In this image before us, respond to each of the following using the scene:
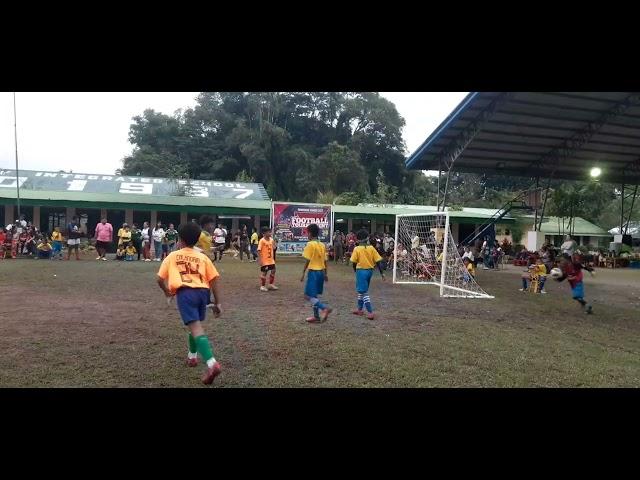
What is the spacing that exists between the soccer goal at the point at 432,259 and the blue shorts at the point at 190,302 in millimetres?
7861

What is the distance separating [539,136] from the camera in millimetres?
18672

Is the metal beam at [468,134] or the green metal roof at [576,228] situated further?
the green metal roof at [576,228]

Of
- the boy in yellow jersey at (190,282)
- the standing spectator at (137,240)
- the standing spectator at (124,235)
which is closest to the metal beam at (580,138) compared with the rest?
the boy in yellow jersey at (190,282)

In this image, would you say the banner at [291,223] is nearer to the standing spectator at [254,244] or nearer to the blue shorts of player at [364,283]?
the standing spectator at [254,244]

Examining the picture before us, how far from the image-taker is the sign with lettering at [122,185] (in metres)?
23.6

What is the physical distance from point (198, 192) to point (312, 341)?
2112 centimetres

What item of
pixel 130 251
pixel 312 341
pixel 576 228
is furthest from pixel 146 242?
pixel 576 228

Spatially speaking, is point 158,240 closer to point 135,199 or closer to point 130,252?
point 130,252

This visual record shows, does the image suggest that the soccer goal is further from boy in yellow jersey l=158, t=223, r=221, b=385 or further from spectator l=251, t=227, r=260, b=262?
boy in yellow jersey l=158, t=223, r=221, b=385

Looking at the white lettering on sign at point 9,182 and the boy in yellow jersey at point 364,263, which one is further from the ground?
the white lettering on sign at point 9,182

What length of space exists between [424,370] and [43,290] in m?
8.29
